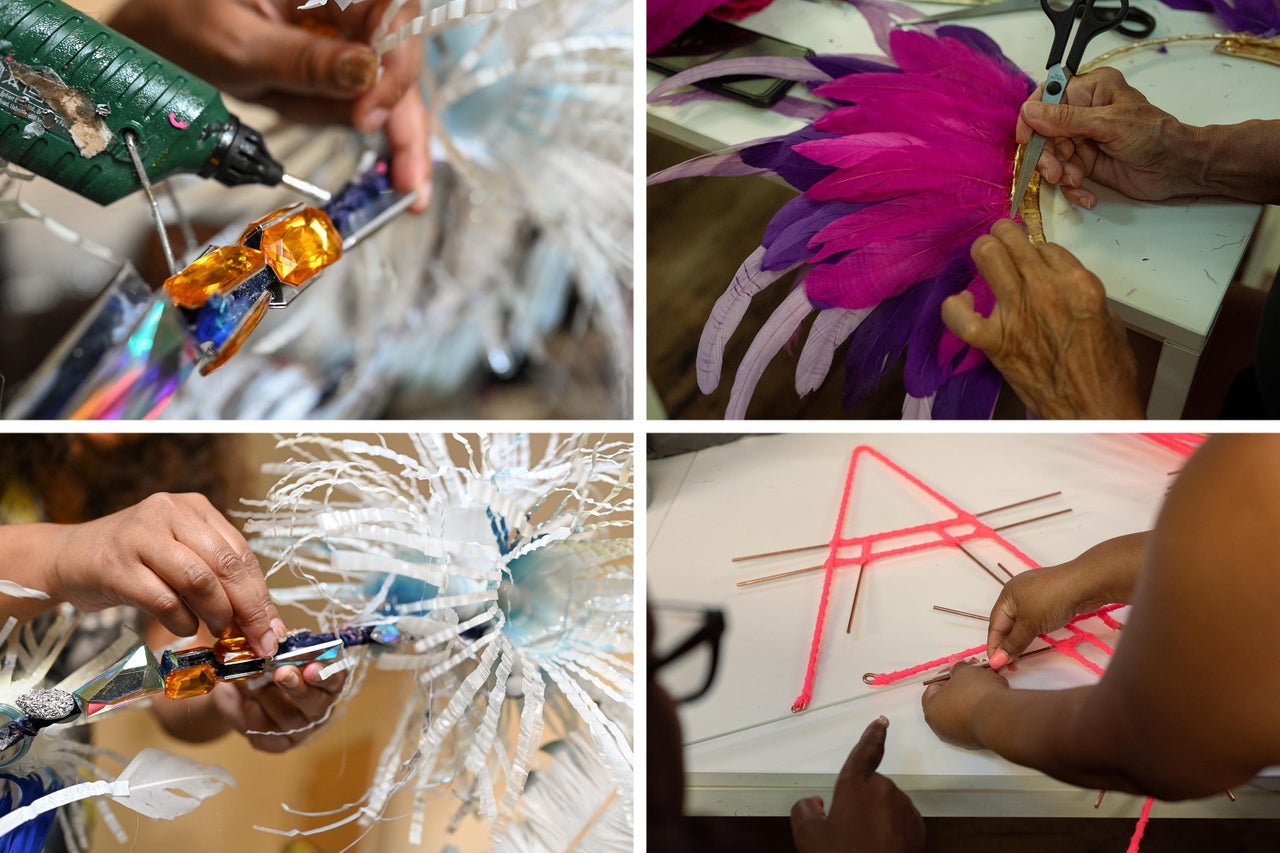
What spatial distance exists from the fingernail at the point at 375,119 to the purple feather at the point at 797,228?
14.5 inches

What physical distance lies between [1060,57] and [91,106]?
0.77 meters

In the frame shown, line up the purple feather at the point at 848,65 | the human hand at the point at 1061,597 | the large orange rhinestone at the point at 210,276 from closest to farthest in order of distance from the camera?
1. the large orange rhinestone at the point at 210,276
2. the human hand at the point at 1061,597
3. the purple feather at the point at 848,65

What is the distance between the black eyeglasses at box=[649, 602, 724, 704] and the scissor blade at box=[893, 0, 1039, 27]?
1.93 feet

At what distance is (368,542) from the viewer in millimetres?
818

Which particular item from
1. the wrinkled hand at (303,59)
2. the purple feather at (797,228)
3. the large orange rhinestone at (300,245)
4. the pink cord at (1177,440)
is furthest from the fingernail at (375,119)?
the pink cord at (1177,440)

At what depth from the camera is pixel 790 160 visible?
828 mm

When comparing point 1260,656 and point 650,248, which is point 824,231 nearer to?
point 650,248

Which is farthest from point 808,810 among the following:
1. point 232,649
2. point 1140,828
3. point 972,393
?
point 232,649

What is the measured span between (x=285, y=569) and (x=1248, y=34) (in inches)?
39.4

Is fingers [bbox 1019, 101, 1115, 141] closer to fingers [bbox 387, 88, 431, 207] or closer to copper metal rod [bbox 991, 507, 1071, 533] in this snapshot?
copper metal rod [bbox 991, 507, 1071, 533]

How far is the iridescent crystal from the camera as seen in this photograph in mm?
694

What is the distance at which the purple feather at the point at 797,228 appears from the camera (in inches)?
31.3

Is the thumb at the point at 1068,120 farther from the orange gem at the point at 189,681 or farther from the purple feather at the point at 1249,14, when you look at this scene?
the orange gem at the point at 189,681

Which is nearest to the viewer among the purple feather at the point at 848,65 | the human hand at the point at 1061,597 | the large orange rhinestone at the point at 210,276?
the large orange rhinestone at the point at 210,276
